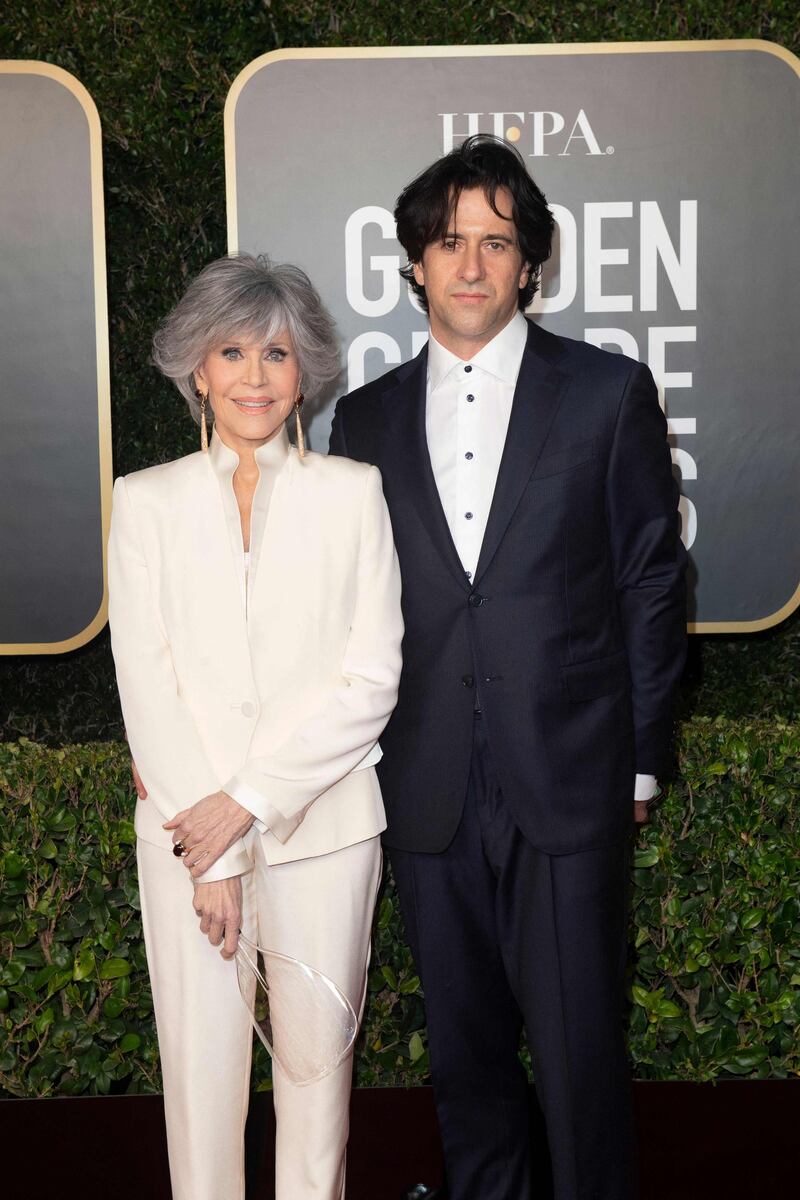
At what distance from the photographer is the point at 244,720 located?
1968 mm

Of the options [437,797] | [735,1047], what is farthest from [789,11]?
[735,1047]

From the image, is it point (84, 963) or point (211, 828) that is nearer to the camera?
point (211, 828)

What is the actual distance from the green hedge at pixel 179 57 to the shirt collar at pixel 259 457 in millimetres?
1458

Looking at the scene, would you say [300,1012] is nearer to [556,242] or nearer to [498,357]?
[498,357]

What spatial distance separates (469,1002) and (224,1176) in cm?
52

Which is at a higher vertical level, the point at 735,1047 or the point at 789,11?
the point at 789,11

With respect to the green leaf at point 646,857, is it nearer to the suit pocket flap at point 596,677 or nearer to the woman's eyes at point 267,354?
the suit pocket flap at point 596,677

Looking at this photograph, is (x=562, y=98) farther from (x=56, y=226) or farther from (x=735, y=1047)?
(x=735, y=1047)

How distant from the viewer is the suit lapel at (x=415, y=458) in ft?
7.00

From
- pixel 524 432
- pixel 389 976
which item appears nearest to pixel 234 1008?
pixel 389 976

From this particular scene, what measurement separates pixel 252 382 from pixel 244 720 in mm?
544

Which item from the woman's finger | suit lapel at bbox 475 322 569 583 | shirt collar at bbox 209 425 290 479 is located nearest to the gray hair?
shirt collar at bbox 209 425 290 479

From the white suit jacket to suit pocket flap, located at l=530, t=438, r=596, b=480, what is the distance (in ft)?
1.03

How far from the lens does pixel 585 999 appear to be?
214 cm
